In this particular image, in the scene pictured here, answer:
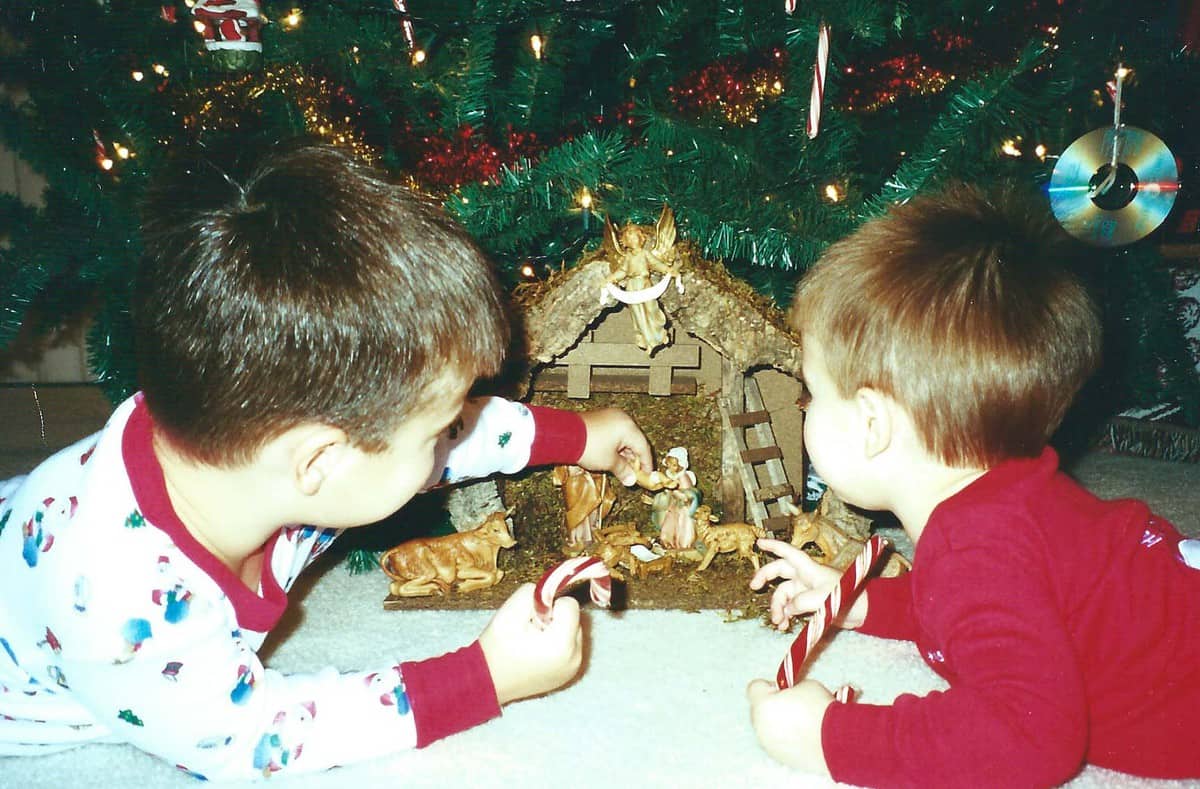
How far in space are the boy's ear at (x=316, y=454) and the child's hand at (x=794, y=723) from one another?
522 millimetres

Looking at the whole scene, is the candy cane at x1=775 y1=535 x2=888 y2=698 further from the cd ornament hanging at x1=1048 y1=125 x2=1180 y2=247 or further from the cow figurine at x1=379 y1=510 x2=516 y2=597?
the cd ornament hanging at x1=1048 y1=125 x2=1180 y2=247

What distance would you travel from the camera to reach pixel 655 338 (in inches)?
47.4

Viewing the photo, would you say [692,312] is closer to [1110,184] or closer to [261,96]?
[1110,184]

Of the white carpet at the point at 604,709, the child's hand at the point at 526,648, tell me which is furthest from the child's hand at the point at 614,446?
the child's hand at the point at 526,648

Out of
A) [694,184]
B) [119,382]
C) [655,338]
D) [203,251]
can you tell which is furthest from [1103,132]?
[119,382]

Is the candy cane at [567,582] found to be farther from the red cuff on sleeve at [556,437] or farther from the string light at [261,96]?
the string light at [261,96]

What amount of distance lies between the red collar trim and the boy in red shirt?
55 cm

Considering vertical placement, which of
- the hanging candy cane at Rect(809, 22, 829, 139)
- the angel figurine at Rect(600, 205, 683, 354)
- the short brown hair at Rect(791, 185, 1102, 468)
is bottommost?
the short brown hair at Rect(791, 185, 1102, 468)

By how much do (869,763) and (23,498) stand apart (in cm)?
94

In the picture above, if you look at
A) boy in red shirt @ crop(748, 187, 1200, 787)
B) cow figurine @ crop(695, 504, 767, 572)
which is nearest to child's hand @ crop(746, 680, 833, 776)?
boy in red shirt @ crop(748, 187, 1200, 787)

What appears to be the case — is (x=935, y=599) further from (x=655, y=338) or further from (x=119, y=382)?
(x=119, y=382)

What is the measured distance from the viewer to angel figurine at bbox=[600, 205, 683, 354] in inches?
45.4

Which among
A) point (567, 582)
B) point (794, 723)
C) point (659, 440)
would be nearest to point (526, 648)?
point (567, 582)

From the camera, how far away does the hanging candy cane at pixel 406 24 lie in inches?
49.8
